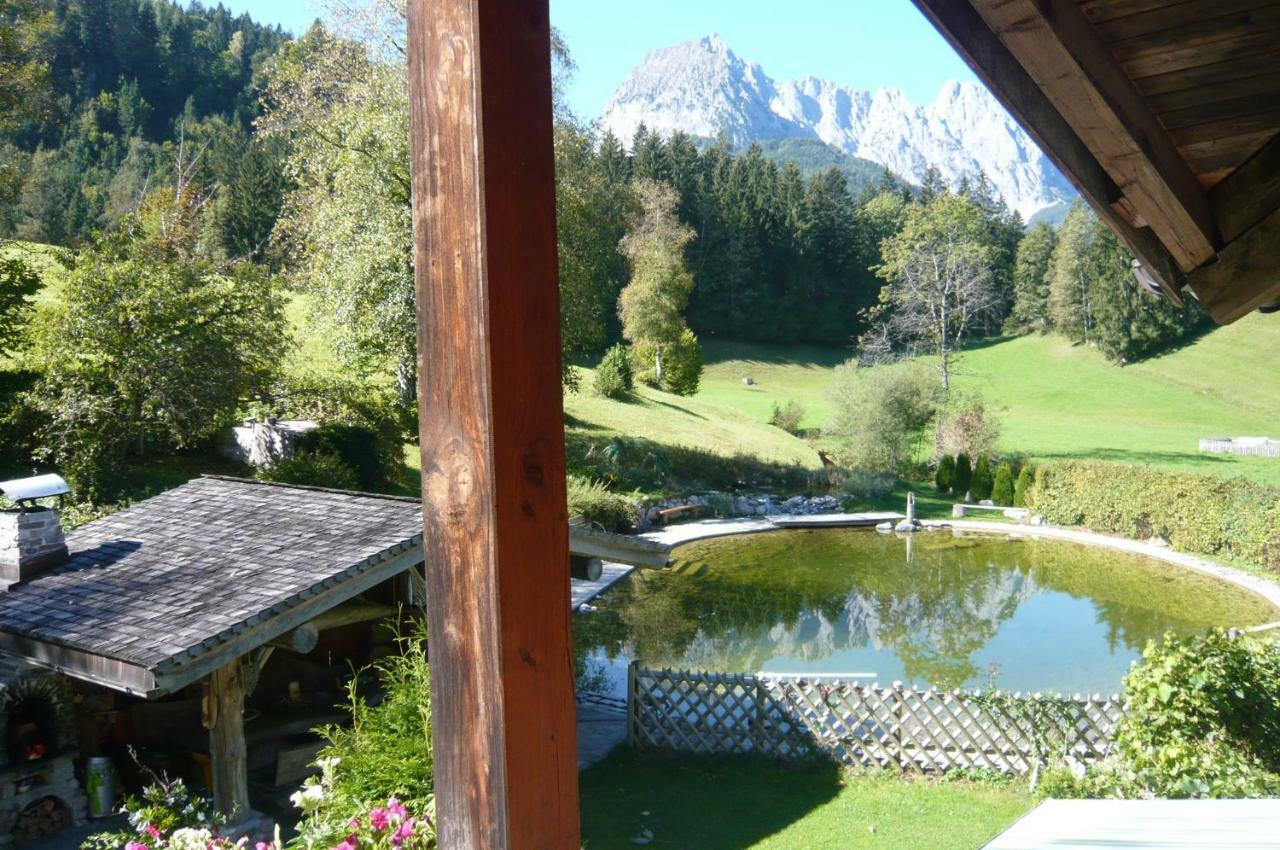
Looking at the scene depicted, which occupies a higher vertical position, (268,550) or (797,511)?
(268,550)

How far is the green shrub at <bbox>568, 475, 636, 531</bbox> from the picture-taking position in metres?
18.7

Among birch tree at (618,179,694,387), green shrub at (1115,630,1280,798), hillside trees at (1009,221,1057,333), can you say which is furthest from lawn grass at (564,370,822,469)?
hillside trees at (1009,221,1057,333)

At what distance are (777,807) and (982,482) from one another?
59.7 feet

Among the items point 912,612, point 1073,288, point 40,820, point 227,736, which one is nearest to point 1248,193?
point 227,736

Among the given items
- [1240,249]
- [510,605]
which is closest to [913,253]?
[1240,249]

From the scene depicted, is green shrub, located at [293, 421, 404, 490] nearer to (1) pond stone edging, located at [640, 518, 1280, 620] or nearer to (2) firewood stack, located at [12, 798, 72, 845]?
(1) pond stone edging, located at [640, 518, 1280, 620]

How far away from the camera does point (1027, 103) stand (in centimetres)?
193

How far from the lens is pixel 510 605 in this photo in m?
1.10

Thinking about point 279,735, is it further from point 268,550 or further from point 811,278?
point 811,278

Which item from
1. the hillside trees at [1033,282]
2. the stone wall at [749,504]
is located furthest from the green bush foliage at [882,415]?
the hillside trees at [1033,282]

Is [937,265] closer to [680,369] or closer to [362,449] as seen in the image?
[680,369]

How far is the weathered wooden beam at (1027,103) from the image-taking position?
164 cm

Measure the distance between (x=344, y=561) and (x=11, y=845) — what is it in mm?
3029

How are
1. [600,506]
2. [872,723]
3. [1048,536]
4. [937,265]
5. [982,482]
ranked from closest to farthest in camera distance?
1. [872,723]
2. [600,506]
3. [1048,536]
4. [982,482]
5. [937,265]
